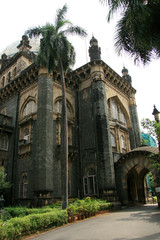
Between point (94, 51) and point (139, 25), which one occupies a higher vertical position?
point (94, 51)

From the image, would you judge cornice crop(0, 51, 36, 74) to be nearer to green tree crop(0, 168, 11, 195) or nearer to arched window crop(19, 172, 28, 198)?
green tree crop(0, 168, 11, 195)

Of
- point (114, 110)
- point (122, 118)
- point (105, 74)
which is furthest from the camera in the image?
point (122, 118)

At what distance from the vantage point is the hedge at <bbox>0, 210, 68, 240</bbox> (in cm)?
876

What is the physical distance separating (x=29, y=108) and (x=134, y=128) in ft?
48.4

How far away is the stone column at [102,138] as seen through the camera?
1978cm

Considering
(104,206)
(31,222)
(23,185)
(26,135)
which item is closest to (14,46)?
(26,135)

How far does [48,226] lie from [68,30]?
1471cm

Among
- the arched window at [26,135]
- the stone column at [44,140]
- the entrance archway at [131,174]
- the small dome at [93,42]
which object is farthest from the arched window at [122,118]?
the arched window at [26,135]

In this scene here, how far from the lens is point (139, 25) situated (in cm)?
1016

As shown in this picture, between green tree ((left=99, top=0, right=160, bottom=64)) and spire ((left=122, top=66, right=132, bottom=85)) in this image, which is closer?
green tree ((left=99, top=0, right=160, bottom=64))

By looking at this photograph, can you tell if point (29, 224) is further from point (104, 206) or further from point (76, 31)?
point (76, 31)

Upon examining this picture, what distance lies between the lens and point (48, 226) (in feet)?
36.2

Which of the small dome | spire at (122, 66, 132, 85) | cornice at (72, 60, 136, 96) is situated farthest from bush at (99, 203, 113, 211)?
spire at (122, 66, 132, 85)

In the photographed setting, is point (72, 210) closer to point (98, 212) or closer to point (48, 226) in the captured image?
point (48, 226)
